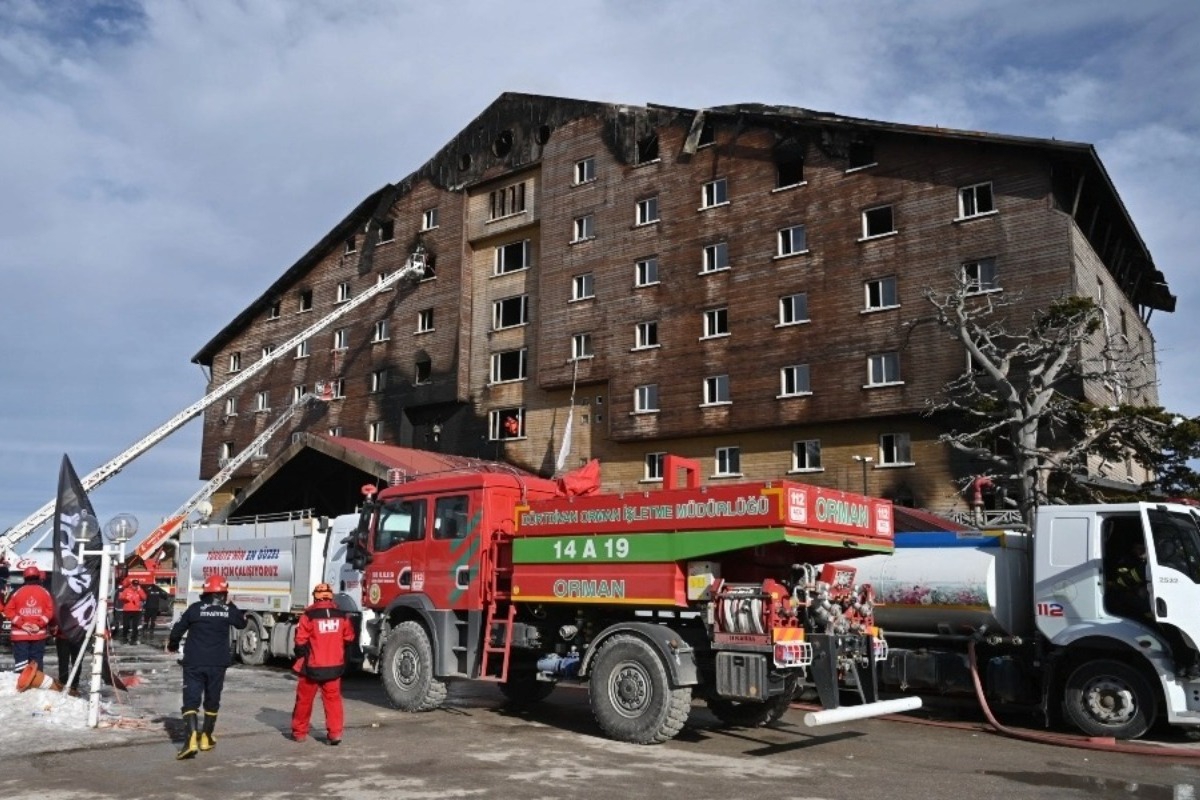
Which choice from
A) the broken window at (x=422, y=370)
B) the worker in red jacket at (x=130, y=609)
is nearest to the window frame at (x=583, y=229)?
the broken window at (x=422, y=370)

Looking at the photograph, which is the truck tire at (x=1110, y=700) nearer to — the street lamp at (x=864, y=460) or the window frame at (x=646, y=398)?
the street lamp at (x=864, y=460)

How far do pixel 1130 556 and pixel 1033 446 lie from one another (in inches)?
528

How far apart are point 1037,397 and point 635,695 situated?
18124mm

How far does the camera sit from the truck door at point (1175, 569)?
11.6 m

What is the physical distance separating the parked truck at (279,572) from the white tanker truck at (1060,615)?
379 inches

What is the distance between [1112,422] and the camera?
80.8ft

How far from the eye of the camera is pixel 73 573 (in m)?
12.2

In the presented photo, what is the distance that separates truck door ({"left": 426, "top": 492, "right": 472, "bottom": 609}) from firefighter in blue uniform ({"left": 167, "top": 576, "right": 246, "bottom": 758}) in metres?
3.17

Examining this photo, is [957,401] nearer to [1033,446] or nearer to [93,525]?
[1033,446]

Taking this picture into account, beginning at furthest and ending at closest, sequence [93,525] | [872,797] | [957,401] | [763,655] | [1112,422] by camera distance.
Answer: [957,401], [1112,422], [93,525], [763,655], [872,797]

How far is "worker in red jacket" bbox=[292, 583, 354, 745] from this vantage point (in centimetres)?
1059

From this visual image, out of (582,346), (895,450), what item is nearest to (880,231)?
(895,450)

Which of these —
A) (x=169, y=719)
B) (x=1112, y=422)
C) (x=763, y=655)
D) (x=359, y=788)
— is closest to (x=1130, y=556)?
(x=763, y=655)

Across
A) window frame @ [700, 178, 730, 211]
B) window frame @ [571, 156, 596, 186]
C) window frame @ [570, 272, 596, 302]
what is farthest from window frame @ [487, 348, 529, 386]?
window frame @ [700, 178, 730, 211]
